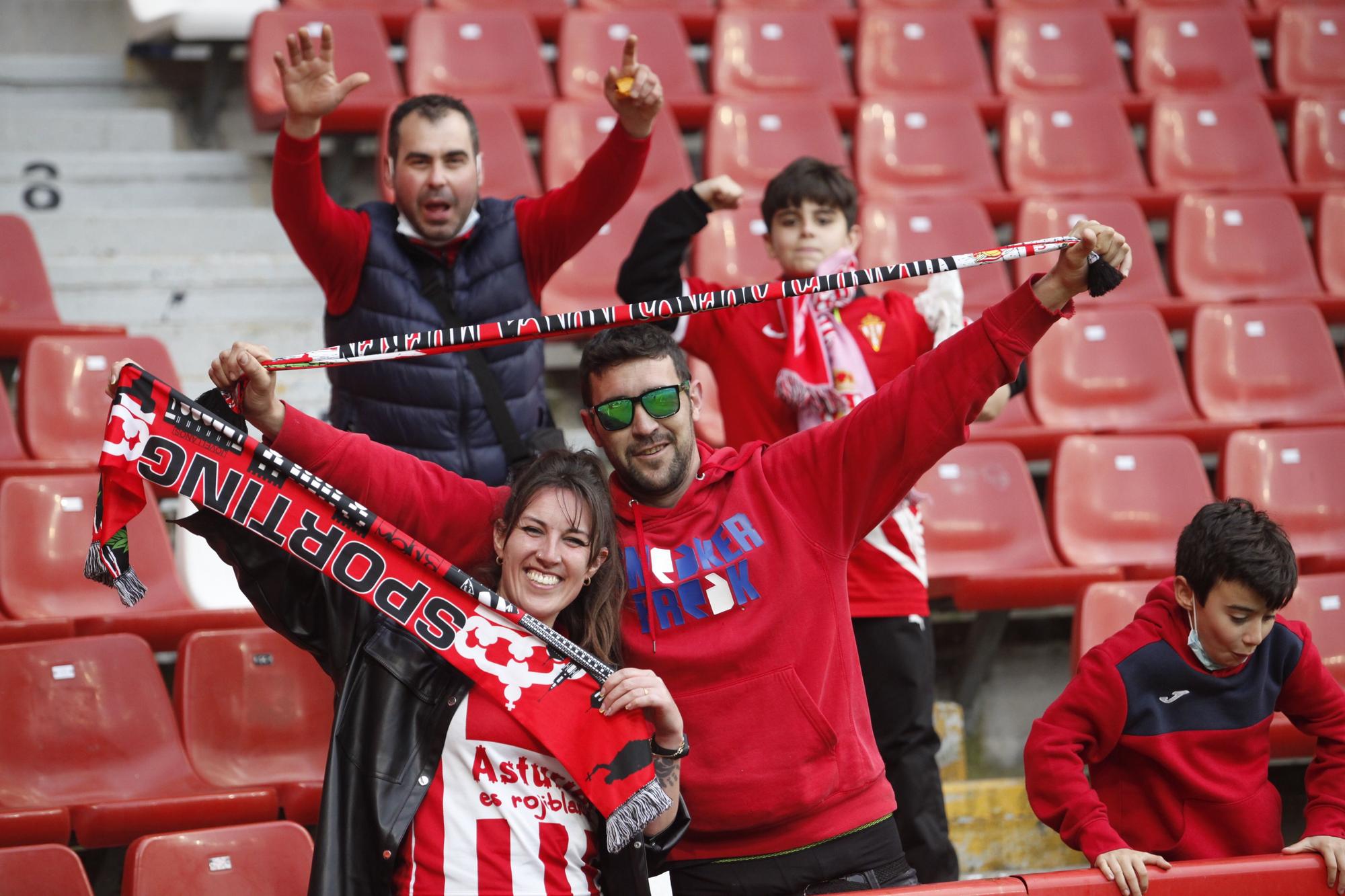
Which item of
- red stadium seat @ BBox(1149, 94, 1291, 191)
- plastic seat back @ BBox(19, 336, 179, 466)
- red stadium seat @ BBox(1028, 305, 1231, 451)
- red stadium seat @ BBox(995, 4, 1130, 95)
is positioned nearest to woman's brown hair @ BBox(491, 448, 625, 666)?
plastic seat back @ BBox(19, 336, 179, 466)

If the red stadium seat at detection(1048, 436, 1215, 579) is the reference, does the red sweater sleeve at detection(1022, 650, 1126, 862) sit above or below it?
below

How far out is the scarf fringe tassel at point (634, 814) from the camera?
1.87 metres

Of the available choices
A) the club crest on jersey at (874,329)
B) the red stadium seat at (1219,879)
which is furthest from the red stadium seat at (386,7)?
the red stadium seat at (1219,879)

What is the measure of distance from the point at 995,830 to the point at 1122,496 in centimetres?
109

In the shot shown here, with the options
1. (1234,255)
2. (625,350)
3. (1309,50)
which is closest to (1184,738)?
(625,350)

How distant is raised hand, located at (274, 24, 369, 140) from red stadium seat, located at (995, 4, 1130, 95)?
144 inches

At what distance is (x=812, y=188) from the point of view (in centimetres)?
289

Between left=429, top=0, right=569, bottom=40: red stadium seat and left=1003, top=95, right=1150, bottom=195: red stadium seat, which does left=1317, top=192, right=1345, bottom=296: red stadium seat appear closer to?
left=1003, top=95, right=1150, bottom=195: red stadium seat

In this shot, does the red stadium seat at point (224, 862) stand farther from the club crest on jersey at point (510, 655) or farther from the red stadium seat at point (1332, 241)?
the red stadium seat at point (1332, 241)

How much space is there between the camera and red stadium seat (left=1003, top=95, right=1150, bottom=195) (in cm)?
516

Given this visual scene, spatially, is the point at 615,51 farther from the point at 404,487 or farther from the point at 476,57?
the point at 404,487

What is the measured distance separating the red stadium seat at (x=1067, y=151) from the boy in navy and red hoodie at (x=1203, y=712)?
2972 millimetres

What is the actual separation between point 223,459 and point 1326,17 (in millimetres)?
5343

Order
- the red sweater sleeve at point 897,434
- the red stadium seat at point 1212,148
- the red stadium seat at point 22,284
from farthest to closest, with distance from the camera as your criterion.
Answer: the red stadium seat at point 1212,148
the red stadium seat at point 22,284
the red sweater sleeve at point 897,434
